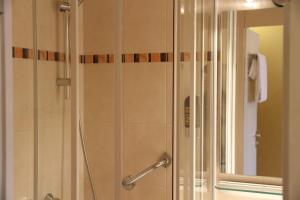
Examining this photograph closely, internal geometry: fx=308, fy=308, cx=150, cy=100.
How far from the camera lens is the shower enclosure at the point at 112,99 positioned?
3.68 feet

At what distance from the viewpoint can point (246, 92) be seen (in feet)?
5.48

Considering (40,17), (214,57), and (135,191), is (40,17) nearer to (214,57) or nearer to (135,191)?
(214,57)

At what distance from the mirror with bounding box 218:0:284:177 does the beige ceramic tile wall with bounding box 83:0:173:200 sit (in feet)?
0.98

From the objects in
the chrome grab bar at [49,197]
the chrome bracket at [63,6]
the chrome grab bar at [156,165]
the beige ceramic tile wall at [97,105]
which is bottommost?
the chrome grab bar at [49,197]

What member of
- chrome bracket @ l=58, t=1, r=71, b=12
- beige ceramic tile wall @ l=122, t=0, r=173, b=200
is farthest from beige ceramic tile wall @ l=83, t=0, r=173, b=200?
chrome bracket @ l=58, t=1, r=71, b=12

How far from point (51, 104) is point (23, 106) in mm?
162

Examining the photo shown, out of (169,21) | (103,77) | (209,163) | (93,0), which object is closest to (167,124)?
(209,163)

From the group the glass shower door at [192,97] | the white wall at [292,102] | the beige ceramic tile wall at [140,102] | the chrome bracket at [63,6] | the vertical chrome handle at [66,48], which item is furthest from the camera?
the beige ceramic tile wall at [140,102]

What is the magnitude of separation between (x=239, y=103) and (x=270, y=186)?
1.50 ft

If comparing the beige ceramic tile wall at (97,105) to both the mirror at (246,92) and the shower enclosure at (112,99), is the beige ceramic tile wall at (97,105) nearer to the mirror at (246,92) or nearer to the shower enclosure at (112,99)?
the shower enclosure at (112,99)

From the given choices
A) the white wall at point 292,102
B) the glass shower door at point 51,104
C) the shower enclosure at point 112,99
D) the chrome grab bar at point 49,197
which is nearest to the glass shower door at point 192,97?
the shower enclosure at point 112,99

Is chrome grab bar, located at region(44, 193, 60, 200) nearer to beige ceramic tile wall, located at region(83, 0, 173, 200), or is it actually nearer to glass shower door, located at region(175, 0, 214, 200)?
beige ceramic tile wall, located at region(83, 0, 173, 200)

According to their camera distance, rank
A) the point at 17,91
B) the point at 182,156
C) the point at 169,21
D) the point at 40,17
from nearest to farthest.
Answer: the point at 182,156 → the point at 17,91 → the point at 40,17 → the point at 169,21

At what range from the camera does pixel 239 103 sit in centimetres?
167
